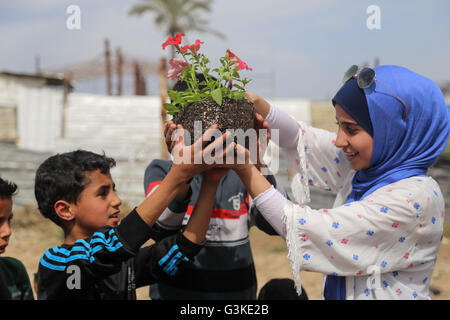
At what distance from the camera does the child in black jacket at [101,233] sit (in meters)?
1.46

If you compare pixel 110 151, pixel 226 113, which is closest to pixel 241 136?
pixel 226 113

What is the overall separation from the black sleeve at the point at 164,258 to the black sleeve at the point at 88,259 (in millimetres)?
227

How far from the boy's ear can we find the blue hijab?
133 cm

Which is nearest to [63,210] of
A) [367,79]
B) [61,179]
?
[61,179]

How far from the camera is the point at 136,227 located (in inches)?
56.9

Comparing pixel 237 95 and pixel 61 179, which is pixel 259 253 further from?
pixel 237 95

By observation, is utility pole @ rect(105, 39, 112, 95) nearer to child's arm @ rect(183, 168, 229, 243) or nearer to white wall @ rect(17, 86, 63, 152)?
white wall @ rect(17, 86, 63, 152)

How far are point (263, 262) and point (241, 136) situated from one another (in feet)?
16.9

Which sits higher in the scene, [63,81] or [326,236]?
[63,81]

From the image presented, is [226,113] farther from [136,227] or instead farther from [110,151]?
[110,151]

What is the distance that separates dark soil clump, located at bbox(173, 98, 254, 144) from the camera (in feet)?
4.78

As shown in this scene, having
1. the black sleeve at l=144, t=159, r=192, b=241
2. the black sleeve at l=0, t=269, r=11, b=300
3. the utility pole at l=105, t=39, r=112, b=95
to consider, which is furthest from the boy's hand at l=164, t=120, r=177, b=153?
the utility pole at l=105, t=39, r=112, b=95

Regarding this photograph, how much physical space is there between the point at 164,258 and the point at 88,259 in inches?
13.2
